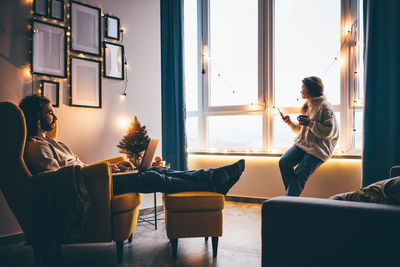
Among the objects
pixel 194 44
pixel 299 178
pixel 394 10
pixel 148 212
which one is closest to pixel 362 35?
pixel 394 10

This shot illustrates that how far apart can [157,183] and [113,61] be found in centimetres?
155

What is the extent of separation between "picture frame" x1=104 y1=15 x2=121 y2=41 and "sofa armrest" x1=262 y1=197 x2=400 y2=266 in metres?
2.66

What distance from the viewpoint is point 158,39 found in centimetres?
377

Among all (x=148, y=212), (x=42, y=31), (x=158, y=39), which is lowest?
(x=148, y=212)

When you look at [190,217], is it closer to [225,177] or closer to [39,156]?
[225,177]

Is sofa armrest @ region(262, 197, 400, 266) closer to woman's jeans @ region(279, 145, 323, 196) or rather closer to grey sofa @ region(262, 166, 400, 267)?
grey sofa @ region(262, 166, 400, 267)

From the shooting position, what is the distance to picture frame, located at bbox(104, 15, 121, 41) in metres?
3.19

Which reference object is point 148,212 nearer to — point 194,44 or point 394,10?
point 194,44

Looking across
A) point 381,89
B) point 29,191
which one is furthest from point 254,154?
point 29,191

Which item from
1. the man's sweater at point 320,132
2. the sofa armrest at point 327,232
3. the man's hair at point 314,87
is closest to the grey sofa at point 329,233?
the sofa armrest at point 327,232

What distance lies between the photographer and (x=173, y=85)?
4.50 meters

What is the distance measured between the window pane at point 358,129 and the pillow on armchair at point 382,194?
2518 mm

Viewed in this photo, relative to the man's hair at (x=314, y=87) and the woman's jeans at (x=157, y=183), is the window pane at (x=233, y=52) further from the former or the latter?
the woman's jeans at (x=157, y=183)

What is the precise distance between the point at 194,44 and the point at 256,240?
3046 millimetres
